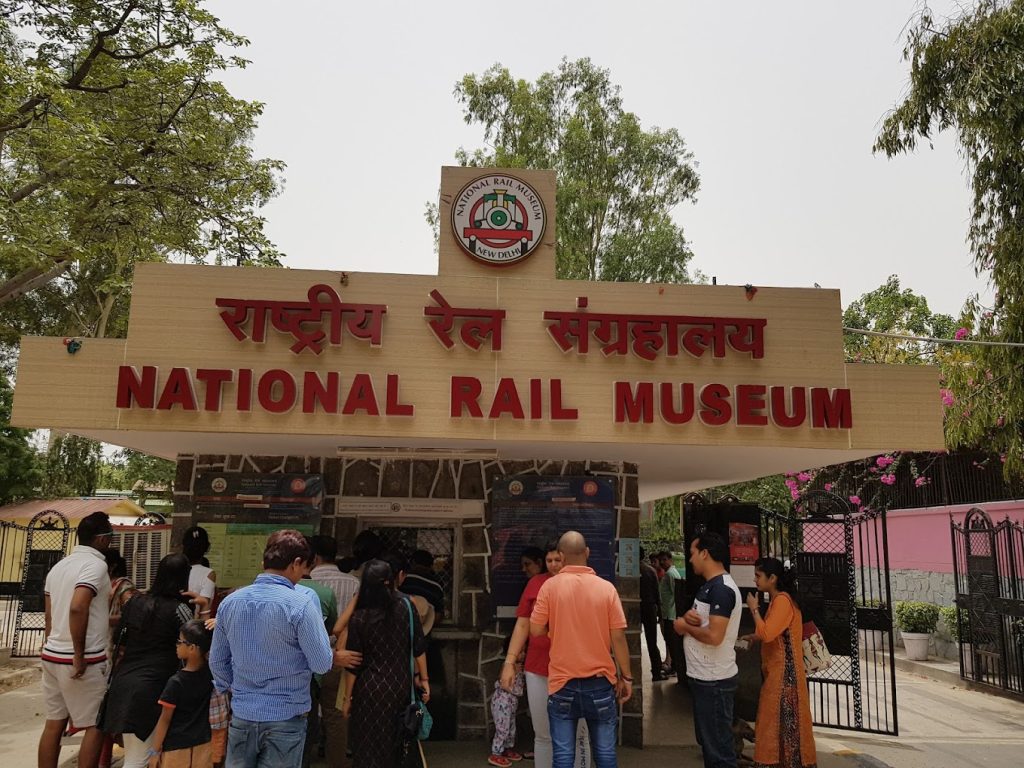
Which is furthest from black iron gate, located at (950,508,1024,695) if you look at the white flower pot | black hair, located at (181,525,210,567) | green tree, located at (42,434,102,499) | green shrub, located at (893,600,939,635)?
green tree, located at (42,434,102,499)

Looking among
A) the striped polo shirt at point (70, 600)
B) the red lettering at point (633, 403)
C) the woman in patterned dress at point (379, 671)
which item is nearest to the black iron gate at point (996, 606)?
the red lettering at point (633, 403)

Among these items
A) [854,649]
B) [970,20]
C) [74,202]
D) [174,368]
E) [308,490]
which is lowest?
[854,649]

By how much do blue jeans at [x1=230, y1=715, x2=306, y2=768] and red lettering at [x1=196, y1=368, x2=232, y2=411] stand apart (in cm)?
295

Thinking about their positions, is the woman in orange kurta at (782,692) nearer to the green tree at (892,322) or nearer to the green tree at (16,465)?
the green tree at (892,322)

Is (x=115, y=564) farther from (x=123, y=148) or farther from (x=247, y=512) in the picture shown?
(x=123, y=148)

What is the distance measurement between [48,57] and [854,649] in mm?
15595

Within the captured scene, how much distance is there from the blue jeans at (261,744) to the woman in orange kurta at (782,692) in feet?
11.4

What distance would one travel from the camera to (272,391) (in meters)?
6.21

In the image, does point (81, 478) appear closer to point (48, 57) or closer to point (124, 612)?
point (48, 57)

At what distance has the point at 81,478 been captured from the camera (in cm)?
2992

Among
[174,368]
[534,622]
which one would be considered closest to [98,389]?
[174,368]

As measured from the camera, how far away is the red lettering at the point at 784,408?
6.45m

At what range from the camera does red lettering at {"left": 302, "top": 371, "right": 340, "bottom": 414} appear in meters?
6.19

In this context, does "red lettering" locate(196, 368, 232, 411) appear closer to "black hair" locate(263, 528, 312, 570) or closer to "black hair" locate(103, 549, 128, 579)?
"black hair" locate(103, 549, 128, 579)
